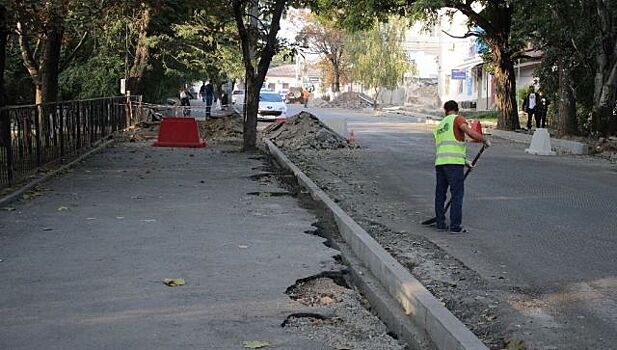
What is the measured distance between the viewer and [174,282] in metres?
6.72

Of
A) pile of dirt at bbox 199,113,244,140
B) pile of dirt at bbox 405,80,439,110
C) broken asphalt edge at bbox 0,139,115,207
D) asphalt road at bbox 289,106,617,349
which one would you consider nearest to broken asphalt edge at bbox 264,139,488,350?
asphalt road at bbox 289,106,617,349

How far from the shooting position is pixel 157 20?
98.5ft

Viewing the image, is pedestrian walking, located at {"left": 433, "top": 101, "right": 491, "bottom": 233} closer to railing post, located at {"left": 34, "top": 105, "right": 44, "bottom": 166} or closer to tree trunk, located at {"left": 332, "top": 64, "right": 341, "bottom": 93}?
railing post, located at {"left": 34, "top": 105, "right": 44, "bottom": 166}

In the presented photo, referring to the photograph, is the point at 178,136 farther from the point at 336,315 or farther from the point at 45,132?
the point at 336,315

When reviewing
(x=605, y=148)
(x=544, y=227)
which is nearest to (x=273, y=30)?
(x=605, y=148)

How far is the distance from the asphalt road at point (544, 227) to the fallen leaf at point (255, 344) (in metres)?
2.04

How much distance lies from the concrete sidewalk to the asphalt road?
5.78 feet

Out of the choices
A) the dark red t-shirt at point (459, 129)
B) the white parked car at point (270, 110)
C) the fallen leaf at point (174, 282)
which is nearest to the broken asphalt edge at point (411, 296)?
the dark red t-shirt at point (459, 129)

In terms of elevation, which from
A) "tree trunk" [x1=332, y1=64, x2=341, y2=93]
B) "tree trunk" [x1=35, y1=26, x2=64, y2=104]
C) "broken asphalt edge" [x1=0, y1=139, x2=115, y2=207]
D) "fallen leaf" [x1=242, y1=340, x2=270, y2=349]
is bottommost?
"fallen leaf" [x1=242, y1=340, x2=270, y2=349]

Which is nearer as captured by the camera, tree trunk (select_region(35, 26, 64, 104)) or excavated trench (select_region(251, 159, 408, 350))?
excavated trench (select_region(251, 159, 408, 350))

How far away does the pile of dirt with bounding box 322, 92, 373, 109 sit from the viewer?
250ft

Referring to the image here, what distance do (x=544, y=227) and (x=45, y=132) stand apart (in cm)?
935

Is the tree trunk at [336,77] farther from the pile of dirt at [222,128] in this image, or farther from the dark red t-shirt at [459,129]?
the dark red t-shirt at [459,129]

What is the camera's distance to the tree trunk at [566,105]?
25.9 m
